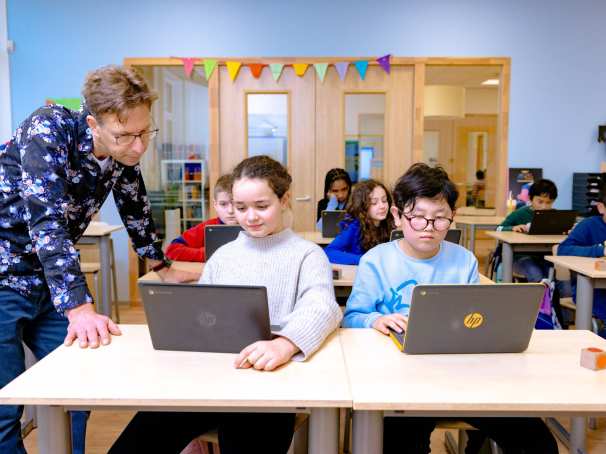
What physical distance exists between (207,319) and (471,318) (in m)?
0.60

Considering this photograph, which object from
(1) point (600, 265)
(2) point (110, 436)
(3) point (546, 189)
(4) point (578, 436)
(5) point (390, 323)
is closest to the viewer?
(5) point (390, 323)

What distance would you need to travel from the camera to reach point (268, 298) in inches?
57.8

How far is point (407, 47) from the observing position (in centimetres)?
485

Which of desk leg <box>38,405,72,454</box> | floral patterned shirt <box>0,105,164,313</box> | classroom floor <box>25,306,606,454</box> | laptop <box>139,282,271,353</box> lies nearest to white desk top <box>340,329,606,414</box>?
laptop <box>139,282,271,353</box>

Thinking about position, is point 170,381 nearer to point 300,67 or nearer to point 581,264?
point 581,264

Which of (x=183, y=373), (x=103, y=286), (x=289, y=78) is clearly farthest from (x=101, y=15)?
(x=183, y=373)

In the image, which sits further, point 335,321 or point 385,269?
point 385,269

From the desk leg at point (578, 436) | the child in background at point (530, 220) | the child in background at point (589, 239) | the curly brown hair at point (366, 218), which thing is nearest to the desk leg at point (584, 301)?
the child in background at point (589, 239)

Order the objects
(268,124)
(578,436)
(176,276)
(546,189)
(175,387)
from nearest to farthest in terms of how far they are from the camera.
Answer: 1. (175,387)
2. (176,276)
3. (578,436)
4. (546,189)
5. (268,124)

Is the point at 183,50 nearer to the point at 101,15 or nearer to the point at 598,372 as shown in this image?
the point at 101,15

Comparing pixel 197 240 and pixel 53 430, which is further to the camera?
pixel 197 240

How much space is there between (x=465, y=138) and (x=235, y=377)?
10.0 metres

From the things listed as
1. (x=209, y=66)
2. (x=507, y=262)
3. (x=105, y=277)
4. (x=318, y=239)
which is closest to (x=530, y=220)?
(x=507, y=262)

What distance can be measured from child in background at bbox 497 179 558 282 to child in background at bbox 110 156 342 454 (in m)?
2.98
